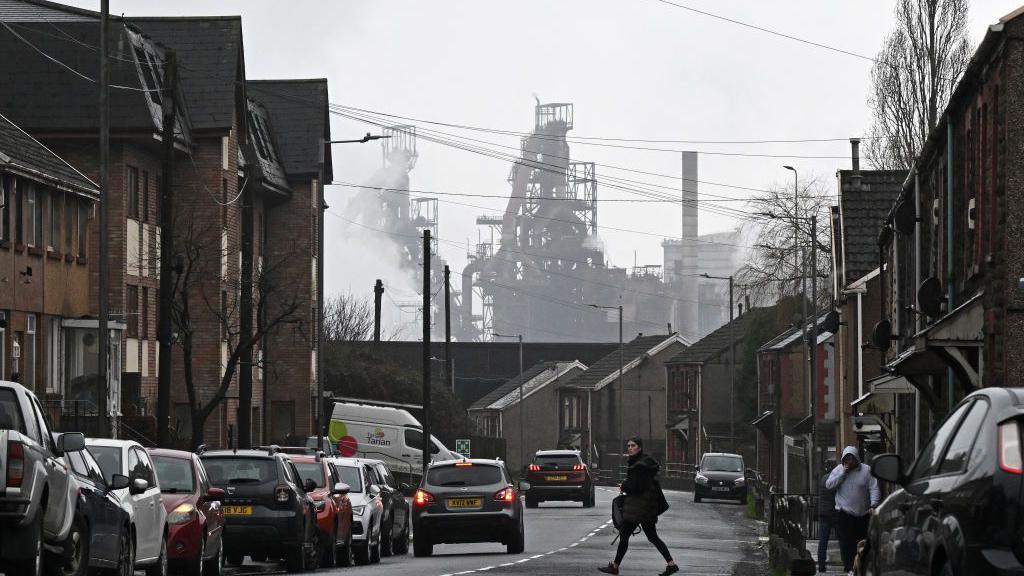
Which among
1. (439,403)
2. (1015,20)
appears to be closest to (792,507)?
(1015,20)

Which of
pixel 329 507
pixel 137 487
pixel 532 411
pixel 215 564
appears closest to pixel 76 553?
pixel 137 487

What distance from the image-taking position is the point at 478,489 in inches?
1179

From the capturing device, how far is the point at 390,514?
102ft

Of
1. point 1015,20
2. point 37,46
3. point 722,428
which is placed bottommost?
point 722,428

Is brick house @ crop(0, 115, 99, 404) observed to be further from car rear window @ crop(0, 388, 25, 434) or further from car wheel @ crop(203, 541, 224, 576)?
car rear window @ crop(0, 388, 25, 434)

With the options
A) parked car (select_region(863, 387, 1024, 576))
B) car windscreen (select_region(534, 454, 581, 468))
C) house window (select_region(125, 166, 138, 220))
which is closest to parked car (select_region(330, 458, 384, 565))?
parked car (select_region(863, 387, 1024, 576))

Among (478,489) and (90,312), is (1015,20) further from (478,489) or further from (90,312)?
(90,312)

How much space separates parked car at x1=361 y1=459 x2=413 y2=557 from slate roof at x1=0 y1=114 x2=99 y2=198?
41.2ft

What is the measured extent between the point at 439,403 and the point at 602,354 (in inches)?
2095

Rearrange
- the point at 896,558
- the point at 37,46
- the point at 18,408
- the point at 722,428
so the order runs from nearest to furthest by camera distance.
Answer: the point at 896,558 < the point at 18,408 < the point at 37,46 < the point at 722,428

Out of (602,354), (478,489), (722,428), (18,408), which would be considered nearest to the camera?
(18,408)

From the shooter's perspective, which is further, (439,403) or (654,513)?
(439,403)

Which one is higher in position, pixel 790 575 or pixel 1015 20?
pixel 1015 20

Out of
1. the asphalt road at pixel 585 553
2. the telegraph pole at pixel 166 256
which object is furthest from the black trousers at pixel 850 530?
the telegraph pole at pixel 166 256
